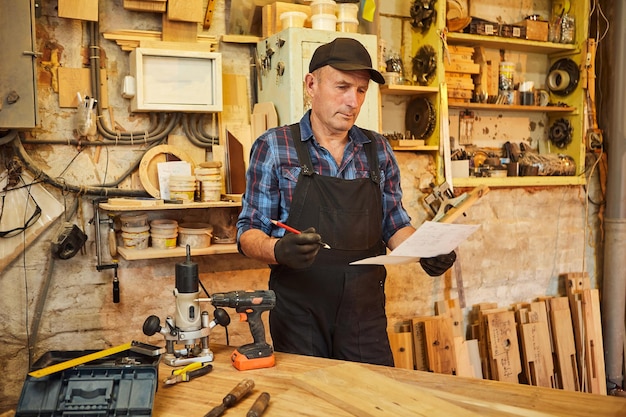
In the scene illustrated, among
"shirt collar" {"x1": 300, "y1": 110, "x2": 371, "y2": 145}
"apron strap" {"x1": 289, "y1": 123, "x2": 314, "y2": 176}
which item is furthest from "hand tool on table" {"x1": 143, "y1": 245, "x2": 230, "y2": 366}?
"shirt collar" {"x1": 300, "y1": 110, "x2": 371, "y2": 145}

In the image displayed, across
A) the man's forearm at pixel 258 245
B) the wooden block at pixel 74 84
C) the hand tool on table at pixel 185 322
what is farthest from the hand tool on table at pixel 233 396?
the wooden block at pixel 74 84

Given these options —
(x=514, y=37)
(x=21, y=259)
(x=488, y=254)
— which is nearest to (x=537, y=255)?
(x=488, y=254)

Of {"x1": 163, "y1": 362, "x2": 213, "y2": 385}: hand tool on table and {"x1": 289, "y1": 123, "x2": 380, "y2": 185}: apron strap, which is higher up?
{"x1": 289, "y1": 123, "x2": 380, "y2": 185}: apron strap

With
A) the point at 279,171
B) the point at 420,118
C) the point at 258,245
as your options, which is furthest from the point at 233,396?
the point at 420,118

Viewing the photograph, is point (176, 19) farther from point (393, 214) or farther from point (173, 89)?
point (393, 214)

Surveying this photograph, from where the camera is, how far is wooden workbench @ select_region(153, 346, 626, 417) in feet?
4.64

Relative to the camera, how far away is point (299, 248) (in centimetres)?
177

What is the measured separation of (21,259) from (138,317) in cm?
69

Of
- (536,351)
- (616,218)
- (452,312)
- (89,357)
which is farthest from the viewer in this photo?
(616,218)

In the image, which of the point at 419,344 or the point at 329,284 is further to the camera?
the point at 419,344

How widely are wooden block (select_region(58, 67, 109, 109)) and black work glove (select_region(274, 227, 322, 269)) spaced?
175cm

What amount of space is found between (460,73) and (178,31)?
189 cm

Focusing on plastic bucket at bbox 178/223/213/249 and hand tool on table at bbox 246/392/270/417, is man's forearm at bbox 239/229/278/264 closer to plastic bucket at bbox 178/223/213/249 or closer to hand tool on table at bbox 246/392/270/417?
hand tool on table at bbox 246/392/270/417

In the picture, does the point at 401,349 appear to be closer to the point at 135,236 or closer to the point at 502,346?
the point at 502,346
